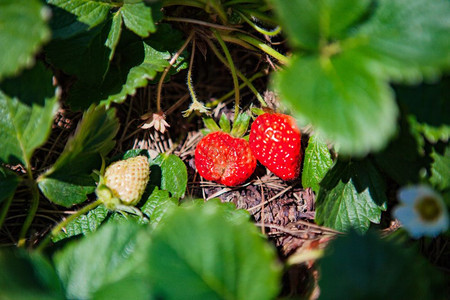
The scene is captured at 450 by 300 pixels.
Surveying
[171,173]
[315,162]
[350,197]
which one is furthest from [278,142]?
[171,173]

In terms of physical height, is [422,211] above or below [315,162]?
above

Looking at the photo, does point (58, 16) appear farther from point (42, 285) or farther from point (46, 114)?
point (42, 285)

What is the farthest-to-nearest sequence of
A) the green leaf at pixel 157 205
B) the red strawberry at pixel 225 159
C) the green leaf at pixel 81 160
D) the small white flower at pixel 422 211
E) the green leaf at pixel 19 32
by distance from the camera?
1. the red strawberry at pixel 225 159
2. the green leaf at pixel 157 205
3. the green leaf at pixel 81 160
4. the small white flower at pixel 422 211
5. the green leaf at pixel 19 32

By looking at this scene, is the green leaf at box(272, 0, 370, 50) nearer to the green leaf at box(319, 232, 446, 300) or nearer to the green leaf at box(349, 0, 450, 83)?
the green leaf at box(349, 0, 450, 83)

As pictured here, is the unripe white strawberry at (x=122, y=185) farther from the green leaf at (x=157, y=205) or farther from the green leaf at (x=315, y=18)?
the green leaf at (x=315, y=18)

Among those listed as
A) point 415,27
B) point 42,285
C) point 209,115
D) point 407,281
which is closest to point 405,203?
point 407,281

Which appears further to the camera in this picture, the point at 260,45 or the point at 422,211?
the point at 260,45

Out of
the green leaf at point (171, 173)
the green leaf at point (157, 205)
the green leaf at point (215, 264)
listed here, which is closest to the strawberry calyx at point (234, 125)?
the green leaf at point (171, 173)

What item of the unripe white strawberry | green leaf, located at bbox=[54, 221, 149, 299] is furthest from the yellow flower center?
the unripe white strawberry

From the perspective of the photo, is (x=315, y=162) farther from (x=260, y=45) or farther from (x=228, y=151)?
(x=260, y=45)
